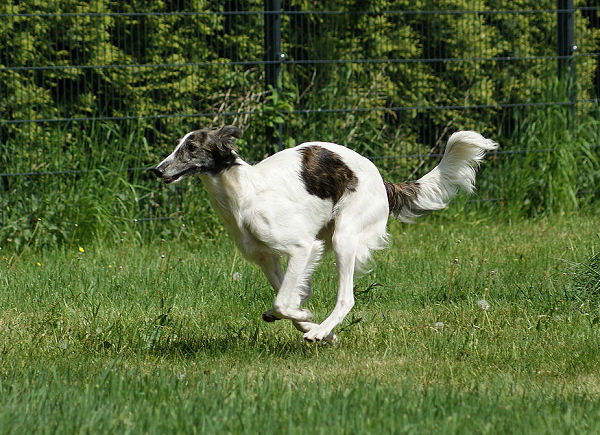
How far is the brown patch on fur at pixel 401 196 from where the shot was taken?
5.66 m

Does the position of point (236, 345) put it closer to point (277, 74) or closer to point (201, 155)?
point (201, 155)

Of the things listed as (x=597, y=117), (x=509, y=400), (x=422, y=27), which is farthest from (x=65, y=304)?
(x=597, y=117)

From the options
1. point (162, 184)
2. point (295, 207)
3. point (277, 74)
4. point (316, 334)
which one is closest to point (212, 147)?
point (295, 207)

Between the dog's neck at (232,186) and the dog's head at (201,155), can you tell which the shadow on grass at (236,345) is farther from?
the dog's head at (201,155)

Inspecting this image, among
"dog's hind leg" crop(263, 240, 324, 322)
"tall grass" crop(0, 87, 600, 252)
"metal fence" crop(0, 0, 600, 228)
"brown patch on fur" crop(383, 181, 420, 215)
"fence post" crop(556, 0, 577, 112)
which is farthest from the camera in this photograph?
"fence post" crop(556, 0, 577, 112)

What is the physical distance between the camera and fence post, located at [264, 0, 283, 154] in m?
8.07

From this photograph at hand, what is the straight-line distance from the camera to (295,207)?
4.97 m

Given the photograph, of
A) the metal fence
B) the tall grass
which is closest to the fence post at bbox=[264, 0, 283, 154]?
the metal fence

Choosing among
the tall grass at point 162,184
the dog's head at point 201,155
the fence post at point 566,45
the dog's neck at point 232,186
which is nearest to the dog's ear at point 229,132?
the dog's head at point 201,155

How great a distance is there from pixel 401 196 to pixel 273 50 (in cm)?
290

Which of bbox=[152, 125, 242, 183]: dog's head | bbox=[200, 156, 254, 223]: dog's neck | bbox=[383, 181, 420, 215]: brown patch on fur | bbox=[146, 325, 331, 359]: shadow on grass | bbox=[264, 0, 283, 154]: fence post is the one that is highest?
bbox=[264, 0, 283, 154]: fence post

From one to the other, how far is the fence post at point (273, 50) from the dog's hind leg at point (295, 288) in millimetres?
3171

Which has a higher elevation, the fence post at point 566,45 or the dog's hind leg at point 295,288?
the fence post at point 566,45

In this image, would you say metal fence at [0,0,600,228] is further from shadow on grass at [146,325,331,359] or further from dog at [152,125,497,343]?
shadow on grass at [146,325,331,359]
